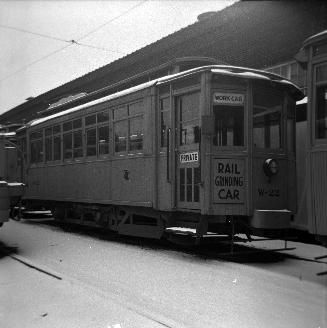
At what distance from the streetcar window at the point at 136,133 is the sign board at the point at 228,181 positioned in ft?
6.29

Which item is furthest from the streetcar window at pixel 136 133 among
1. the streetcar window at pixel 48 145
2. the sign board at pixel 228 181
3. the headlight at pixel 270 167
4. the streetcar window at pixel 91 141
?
the streetcar window at pixel 48 145

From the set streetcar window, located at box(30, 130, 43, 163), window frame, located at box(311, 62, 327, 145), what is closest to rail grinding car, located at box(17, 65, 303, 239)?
window frame, located at box(311, 62, 327, 145)

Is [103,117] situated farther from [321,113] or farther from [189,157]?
[321,113]

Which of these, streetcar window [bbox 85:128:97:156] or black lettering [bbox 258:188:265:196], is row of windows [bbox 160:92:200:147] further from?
streetcar window [bbox 85:128:97:156]

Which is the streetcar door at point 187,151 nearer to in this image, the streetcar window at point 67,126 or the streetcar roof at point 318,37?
the streetcar roof at point 318,37

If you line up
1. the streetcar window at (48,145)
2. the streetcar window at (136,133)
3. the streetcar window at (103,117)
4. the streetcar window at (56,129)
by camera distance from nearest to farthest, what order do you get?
the streetcar window at (136,133), the streetcar window at (103,117), the streetcar window at (56,129), the streetcar window at (48,145)

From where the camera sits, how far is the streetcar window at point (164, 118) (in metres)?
8.17

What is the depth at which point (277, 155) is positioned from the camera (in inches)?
308

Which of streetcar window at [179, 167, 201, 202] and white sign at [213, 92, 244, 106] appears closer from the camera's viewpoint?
white sign at [213, 92, 244, 106]

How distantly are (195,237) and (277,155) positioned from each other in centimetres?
191

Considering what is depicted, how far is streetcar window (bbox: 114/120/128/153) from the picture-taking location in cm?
927

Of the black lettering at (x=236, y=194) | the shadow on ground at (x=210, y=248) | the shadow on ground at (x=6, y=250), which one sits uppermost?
the black lettering at (x=236, y=194)

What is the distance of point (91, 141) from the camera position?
34.3 ft

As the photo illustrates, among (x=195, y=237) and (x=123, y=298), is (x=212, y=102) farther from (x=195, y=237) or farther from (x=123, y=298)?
(x=123, y=298)
